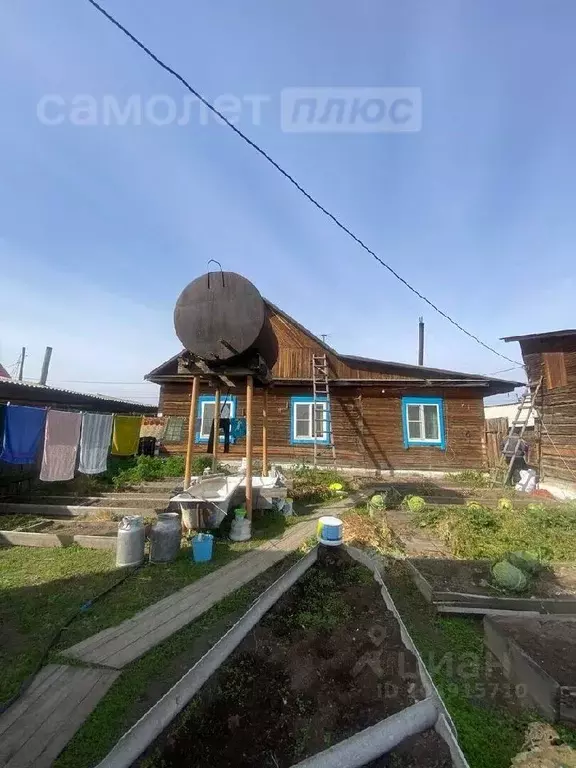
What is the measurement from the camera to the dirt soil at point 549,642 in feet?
9.35

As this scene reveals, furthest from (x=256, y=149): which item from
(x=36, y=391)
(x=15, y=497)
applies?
(x=15, y=497)

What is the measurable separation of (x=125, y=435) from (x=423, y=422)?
12.3 metres

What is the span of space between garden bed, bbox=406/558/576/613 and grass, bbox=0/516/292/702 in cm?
310

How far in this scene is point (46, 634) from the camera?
381cm

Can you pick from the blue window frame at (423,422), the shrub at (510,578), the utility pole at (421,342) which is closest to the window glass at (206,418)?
the blue window frame at (423,422)

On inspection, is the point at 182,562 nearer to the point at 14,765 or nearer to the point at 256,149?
the point at 14,765

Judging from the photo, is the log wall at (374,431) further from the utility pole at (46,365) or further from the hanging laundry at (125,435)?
the utility pole at (46,365)

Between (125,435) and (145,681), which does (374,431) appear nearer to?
(125,435)

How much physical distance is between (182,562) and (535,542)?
615 cm

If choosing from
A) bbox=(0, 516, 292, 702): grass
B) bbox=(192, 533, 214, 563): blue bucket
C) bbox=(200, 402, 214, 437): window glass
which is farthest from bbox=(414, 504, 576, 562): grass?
bbox=(200, 402, 214, 437): window glass

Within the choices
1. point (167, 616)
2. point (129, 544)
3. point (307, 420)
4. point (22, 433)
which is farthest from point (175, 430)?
point (167, 616)

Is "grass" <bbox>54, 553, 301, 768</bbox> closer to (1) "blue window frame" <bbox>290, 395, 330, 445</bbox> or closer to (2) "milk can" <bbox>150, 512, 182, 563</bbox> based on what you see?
(2) "milk can" <bbox>150, 512, 182, 563</bbox>

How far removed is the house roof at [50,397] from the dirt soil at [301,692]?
1002 centimetres

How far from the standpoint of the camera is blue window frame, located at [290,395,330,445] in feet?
50.5
